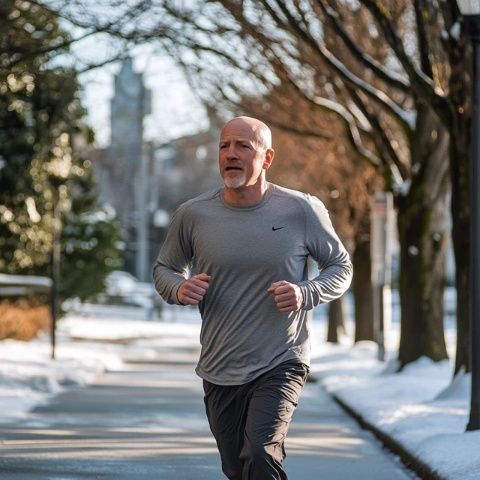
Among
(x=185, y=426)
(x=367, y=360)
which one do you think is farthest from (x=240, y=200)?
(x=367, y=360)

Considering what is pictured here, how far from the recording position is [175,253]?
7051 millimetres

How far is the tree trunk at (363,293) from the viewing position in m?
34.9

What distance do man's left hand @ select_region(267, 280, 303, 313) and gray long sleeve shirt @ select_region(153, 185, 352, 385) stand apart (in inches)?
5.6

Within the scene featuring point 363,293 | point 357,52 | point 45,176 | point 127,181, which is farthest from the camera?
point 127,181

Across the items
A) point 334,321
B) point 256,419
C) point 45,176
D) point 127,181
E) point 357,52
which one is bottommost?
point 334,321

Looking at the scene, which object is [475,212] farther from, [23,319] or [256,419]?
[23,319]

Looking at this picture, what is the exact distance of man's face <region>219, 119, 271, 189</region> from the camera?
22.1 feet

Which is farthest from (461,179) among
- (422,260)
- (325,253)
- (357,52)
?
(325,253)

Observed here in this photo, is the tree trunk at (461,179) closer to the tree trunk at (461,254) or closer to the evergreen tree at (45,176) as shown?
the tree trunk at (461,254)

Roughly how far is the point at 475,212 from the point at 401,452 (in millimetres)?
2008

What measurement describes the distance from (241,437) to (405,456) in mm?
5629

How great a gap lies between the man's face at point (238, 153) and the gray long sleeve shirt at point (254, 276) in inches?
7.9

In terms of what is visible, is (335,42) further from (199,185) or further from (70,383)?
(199,185)

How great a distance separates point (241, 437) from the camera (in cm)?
696
